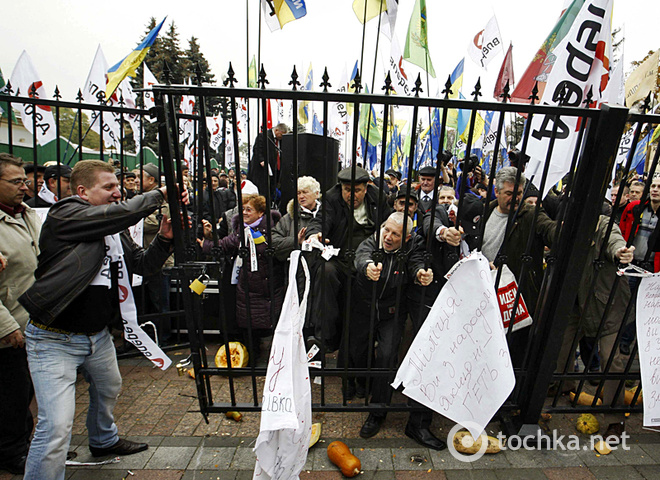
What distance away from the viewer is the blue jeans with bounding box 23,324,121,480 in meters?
2.12

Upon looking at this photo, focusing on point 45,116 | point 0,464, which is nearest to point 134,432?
point 0,464

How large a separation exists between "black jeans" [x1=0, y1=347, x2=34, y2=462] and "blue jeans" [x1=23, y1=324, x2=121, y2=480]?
1.36ft

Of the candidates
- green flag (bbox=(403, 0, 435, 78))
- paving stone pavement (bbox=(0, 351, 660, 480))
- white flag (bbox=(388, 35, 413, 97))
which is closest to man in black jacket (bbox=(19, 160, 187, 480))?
paving stone pavement (bbox=(0, 351, 660, 480))

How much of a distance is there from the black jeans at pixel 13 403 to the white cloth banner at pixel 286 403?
175cm

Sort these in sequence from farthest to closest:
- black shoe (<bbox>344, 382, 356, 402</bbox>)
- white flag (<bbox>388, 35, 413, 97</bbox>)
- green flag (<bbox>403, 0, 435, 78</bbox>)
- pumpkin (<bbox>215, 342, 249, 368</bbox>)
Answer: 1. white flag (<bbox>388, 35, 413, 97</bbox>)
2. green flag (<bbox>403, 0, 435, 78</bbox>)
3. pumpkin (<bbox>215, 342, 249, 368</bbox>)
4. black shoe (<bbox>344, 382, 356, 402</bbox>)

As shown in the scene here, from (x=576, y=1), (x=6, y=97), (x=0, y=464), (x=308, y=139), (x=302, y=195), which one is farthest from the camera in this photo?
(x=308, y=139)

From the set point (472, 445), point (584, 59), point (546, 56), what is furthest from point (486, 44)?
point (472, 445)

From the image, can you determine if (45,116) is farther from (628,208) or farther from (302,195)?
(628,208)

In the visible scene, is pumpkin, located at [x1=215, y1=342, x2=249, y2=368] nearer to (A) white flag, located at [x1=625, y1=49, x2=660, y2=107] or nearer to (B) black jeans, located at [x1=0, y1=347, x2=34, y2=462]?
(B) black jeans, located at [x1=0, y1=347, x2=34, y2=462]

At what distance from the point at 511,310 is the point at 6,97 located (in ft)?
12.7

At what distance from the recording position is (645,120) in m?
2.23

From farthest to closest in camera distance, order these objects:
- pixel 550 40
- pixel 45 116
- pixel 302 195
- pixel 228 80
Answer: pixel 45 116
pixel 302 195
pixel 550 40
pixel 228 80

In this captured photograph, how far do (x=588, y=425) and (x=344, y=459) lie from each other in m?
1.99

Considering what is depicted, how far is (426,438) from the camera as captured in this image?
2766 millimetres
